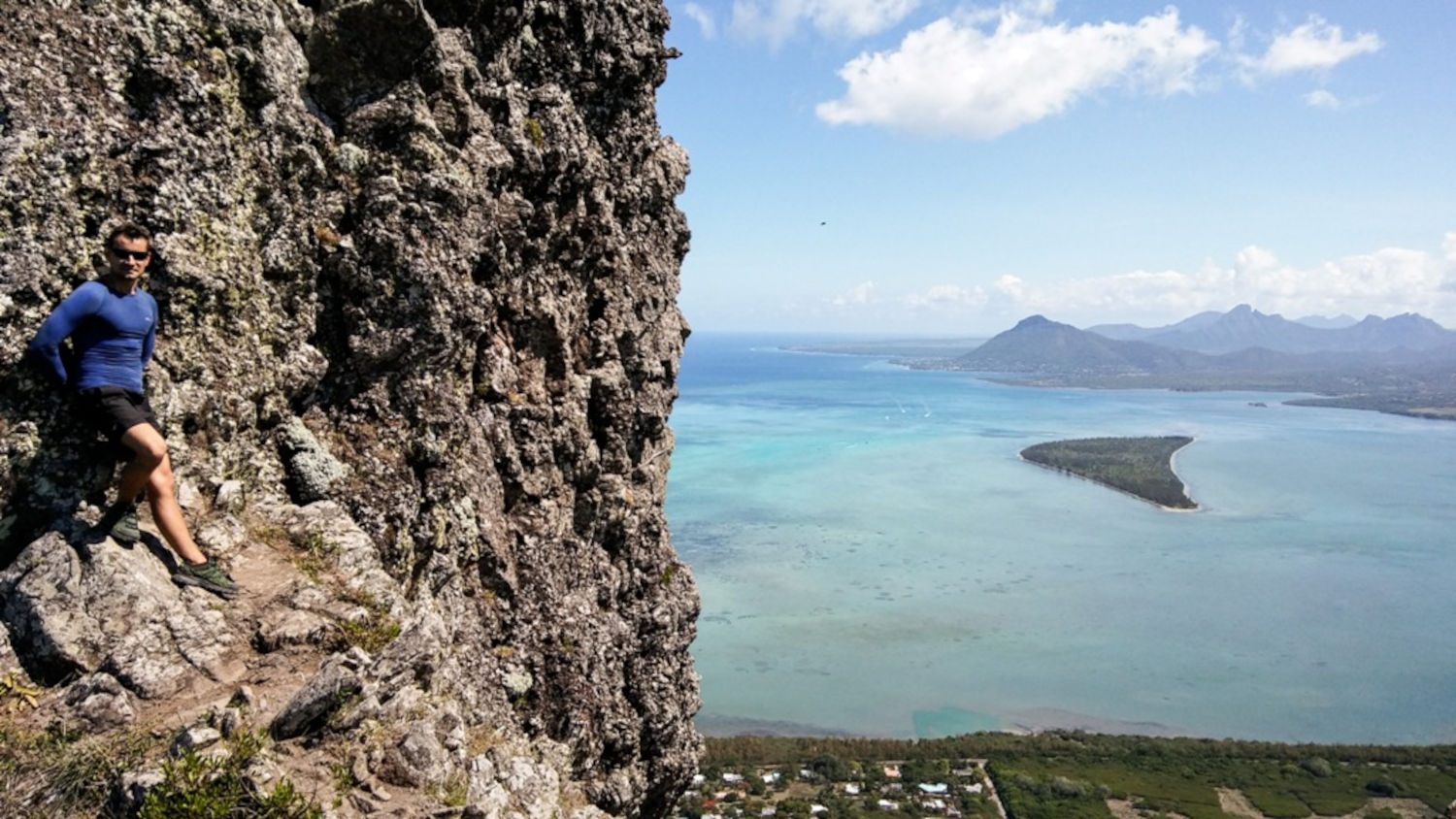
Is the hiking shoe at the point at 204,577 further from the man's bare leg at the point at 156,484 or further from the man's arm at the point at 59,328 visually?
the man's arm at the point at 59,328

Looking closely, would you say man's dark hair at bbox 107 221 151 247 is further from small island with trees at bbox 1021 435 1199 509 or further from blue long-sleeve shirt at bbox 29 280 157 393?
small island with trees at bbox 1021 435 1199 509

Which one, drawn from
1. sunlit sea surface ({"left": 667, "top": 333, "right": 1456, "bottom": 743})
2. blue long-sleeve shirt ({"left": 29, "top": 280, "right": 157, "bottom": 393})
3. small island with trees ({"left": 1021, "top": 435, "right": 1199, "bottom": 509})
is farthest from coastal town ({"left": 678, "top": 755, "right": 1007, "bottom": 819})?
small island with trees ({"left": 1021, "top": 435, "right": 1199, "bottom": 509})

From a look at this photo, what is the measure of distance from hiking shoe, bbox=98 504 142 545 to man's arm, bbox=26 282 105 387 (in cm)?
79

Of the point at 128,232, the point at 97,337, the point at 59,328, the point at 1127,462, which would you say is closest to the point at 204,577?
the point at 97,337

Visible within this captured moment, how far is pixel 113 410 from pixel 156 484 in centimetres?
49

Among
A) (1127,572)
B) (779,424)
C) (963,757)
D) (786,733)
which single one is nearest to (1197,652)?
(1127,572)

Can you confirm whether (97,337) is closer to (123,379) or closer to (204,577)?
(123,379)

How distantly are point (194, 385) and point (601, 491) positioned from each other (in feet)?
17.0

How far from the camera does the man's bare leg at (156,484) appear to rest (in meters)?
5.11

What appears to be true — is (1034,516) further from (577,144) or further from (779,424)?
(577,144)

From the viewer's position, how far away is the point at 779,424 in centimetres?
14688

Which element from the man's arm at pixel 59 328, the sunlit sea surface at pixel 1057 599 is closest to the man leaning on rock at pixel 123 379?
the man's arm at pixel 59 328

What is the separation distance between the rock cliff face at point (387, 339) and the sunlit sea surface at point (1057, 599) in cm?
4341

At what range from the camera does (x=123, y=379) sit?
5.20 metres
